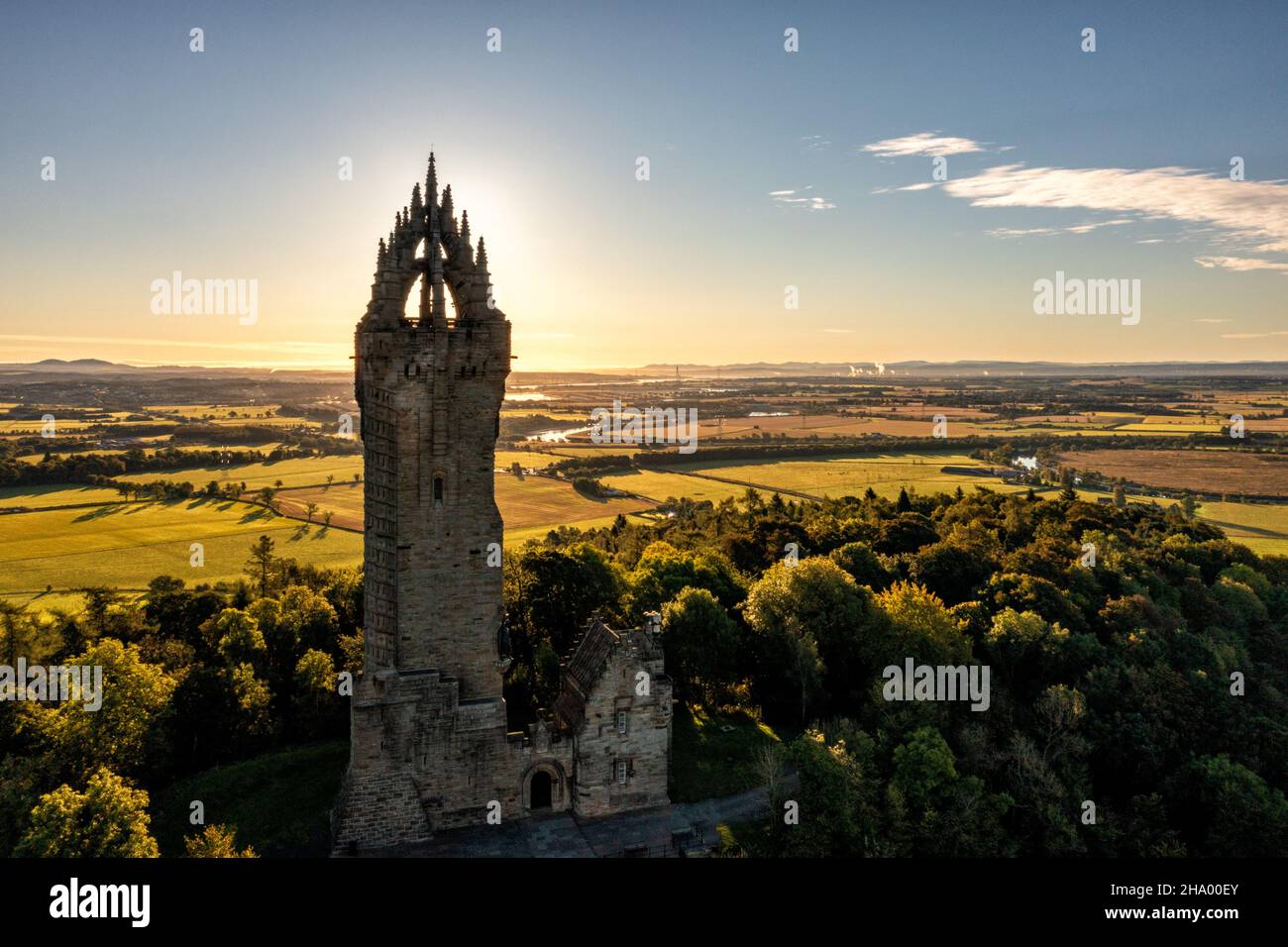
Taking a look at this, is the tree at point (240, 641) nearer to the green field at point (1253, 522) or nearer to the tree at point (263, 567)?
the tree at point (263, 567)

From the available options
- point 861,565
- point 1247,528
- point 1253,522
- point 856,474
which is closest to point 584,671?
point 861,565

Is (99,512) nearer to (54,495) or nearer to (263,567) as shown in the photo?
(54,495)

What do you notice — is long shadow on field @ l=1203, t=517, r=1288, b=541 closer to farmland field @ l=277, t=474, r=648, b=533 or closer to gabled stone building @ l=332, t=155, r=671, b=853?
farmland field @ l=277, t=474, r=648, b=533

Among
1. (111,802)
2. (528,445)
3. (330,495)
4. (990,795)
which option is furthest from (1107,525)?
(528,445)

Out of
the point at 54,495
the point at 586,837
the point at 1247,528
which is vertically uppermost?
the point at 54,495

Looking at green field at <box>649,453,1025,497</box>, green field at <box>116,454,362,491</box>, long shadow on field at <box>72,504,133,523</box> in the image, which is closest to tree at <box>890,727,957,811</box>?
green field at <box>649,453,1025,497</box>

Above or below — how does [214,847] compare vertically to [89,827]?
below

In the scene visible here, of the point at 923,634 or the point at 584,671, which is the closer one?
the point at 584,671
